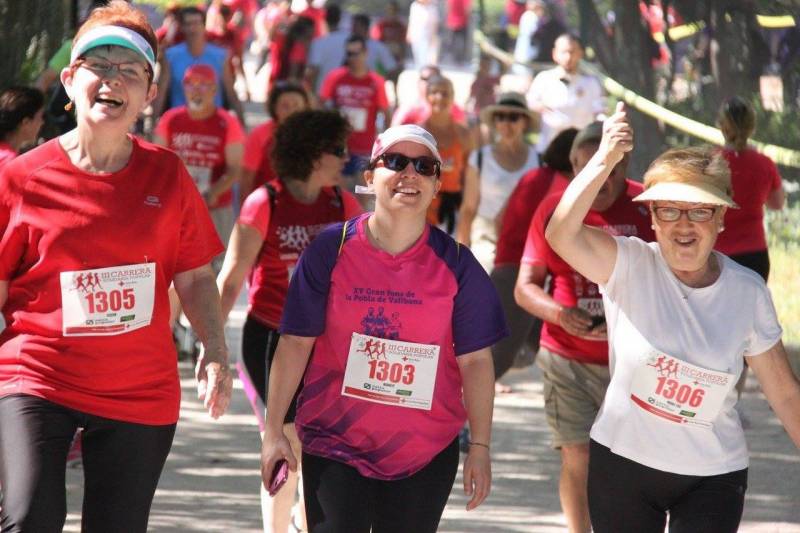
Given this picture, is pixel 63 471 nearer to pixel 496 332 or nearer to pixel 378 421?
pixel 378 421

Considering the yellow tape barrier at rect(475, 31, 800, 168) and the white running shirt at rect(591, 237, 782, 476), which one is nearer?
the white running shirt at rect(591, 237, 782, 476)

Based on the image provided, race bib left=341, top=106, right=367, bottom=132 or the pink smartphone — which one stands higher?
the pink smartphone

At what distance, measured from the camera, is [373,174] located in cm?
466

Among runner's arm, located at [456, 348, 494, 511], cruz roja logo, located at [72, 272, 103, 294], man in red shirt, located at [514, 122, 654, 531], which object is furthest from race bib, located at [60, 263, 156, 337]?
man in red shirt, located at [514, 122, 654, 531]

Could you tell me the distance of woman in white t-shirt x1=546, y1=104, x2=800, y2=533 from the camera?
176 inches

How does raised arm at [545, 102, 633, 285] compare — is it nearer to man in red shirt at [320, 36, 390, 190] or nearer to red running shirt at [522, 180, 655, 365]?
red running shirt at [522, 180, 655, 365]

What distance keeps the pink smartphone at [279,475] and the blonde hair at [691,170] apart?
4.52ft

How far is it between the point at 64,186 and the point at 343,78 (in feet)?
35.4

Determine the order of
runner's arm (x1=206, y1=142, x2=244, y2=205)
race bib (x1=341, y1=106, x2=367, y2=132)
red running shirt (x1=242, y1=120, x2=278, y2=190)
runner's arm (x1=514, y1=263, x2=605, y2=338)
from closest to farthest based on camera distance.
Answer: runner's arm (x1=514, y1=263, x2=605, y2=338) → red running shirt (x1=242, y1=120, x2=278, y2=190) → runner's arm (x1=206, y1=142, x2=244, y2=205) → race bib (x1=341, y1=106, x2=367, y2=132)

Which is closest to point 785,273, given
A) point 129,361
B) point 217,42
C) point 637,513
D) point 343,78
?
point 343,78

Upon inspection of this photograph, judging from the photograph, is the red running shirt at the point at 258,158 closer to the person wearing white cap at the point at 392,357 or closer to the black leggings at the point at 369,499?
the person wearing white cap at the point at 392,357

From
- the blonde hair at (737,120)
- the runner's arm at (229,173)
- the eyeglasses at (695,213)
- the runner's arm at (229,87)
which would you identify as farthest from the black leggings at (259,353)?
the runner's arm at (229,87)

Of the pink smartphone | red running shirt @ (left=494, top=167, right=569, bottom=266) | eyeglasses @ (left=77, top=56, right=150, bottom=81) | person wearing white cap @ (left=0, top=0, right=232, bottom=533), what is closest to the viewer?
person wearing white cap @ (left=0, top=0, right=232, bottom=533)

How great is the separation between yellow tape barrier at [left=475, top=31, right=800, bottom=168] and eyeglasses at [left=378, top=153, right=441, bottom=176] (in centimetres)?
614
